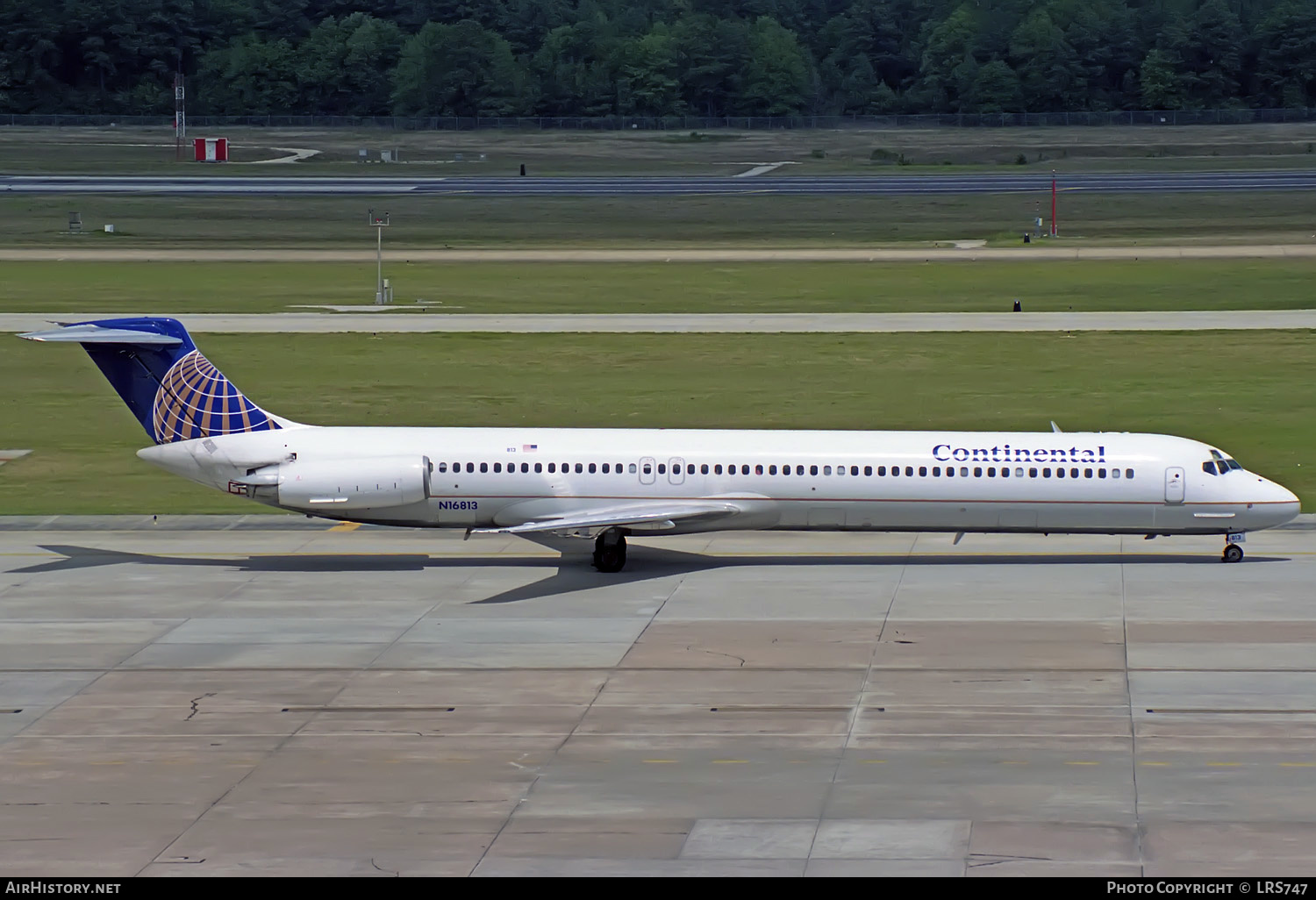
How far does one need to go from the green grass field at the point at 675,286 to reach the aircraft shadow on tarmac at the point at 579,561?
4547 cm

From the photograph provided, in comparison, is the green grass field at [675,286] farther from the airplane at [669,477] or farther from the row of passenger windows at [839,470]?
the row of passenger windows at [839,470]

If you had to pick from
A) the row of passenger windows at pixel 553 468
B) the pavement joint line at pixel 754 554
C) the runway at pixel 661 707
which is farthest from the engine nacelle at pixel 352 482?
the pavement joint line at pixel 754 554

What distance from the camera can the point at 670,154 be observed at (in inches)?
7451

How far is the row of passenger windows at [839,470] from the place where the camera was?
40.7 metres

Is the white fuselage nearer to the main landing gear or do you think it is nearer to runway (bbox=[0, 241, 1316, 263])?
the main landing gear

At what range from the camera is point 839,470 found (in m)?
40.7

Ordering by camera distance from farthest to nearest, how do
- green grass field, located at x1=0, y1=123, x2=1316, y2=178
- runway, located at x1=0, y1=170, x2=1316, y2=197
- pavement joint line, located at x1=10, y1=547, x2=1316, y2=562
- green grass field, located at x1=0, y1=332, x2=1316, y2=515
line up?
1. green grass field, located at x1=0, y1=123, x2=1316, y2=178
2. runway, located at x1=0, y1=170, x2=1316, y2=197
3. green grass field, located at x1=0, y1=332, x2=1316, y2=515
4. pavement joint line, located at x1=10, y1=547, x2=1316, y2=562

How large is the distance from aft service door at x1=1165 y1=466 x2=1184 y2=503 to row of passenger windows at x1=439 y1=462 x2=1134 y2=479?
841 millimetres

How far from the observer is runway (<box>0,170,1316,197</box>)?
488ft

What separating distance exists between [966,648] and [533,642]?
8.32m

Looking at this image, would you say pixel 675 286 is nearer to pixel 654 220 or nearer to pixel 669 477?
pixel 654 220

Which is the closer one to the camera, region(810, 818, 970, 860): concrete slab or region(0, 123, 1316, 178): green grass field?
region(810, 818, 970, 860): concrete slab

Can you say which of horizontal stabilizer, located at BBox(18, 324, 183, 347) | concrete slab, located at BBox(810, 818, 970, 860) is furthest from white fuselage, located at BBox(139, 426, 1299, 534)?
concrete slab, located at BBox(810, 818, 970, 860)

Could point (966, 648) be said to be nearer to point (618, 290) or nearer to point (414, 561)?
point (414, 561)
